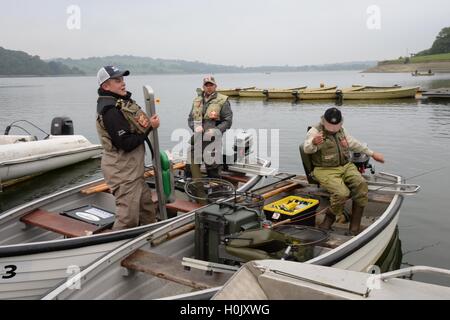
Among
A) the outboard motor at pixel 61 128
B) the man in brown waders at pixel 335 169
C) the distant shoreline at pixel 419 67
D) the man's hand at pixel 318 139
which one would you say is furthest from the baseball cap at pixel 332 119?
the distant shoreline at pixel 419 67

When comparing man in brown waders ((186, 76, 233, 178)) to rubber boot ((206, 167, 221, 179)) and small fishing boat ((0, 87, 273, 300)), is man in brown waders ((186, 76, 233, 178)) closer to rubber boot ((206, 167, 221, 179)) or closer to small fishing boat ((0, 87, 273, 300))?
rubber boot ((206, 167, 221, 179))

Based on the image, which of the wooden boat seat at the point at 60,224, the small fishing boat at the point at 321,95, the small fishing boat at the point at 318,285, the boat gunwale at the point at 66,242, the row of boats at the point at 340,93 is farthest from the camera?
the small fishing boat at the point at 321,95

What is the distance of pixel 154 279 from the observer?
4.85 m

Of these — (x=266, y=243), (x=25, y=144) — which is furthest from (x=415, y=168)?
(x=25, y=144)

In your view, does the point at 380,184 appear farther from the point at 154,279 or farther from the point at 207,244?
the point at 154,279

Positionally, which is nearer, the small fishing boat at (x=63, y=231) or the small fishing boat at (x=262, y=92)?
the small fishing boat at (x=63, y=231)

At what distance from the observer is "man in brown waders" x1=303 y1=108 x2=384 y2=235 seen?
239 inches

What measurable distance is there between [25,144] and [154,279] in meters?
9.06

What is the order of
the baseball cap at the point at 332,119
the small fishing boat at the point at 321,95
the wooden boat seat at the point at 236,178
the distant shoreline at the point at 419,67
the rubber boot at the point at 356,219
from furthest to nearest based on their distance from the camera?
the distant shoreline at the point at 419,67 < the small fishing boat at the point at 321,95 < the wooden boat seat at the point at 236,178 < the rubber boot at the point at 356,219 < the baseball cap at the point at 332,119

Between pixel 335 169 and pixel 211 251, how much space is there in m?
2.41

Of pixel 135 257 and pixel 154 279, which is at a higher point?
pixel 135 257

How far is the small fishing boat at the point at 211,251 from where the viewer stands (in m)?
4.29

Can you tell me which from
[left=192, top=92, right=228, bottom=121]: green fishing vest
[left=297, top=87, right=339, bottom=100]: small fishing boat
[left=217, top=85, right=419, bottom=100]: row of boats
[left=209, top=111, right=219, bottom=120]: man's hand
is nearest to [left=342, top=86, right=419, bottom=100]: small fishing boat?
[left=217, top=85, right=419, bottom=100]: row of boats

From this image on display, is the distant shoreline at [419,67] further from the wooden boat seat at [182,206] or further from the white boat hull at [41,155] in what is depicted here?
the wooden boat seat at [182,206]
